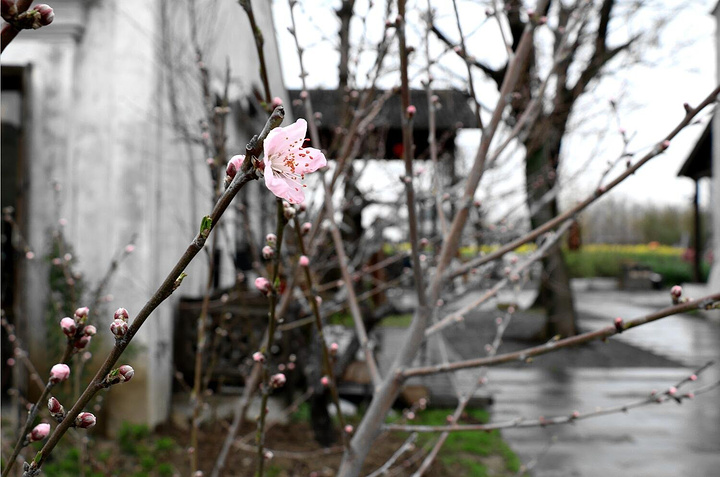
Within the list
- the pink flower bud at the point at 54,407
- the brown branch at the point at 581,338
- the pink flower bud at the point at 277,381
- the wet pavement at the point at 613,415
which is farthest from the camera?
the wet pavement at the point at 613,415

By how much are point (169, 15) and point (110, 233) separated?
1820 mm

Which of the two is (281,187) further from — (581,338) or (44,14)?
(581,338)

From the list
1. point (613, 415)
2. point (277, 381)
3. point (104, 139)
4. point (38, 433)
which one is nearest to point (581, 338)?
point (277, 381)

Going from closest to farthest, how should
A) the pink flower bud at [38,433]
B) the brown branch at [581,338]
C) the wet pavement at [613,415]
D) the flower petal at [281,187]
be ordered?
1. the flower petal at [281,187]
2. the pink flower bud at [38,433]
3. the brown branch at [581,338]
4. the wet pavement at [613,415]

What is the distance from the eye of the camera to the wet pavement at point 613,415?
526 centimetres

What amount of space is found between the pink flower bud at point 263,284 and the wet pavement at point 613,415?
174 cm

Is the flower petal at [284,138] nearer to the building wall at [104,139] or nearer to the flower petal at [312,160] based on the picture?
the flower petal at [312,160]

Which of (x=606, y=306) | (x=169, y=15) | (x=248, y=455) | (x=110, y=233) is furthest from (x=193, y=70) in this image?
(x=606, y=306)

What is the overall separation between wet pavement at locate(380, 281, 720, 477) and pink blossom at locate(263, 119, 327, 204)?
2.15 meters

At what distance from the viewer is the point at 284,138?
0.65m

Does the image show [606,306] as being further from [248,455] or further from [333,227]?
[333,227]

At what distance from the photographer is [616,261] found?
1089 inches

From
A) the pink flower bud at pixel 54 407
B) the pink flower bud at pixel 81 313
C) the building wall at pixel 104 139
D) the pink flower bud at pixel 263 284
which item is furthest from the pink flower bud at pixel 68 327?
the building wall at pixel 104 139

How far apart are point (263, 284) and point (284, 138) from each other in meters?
0.53
